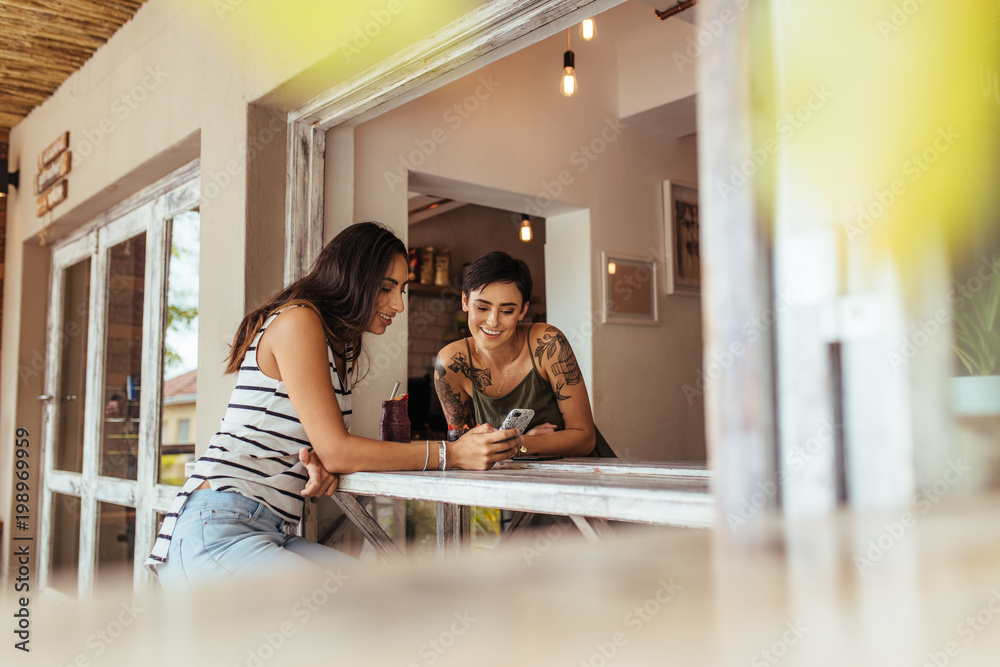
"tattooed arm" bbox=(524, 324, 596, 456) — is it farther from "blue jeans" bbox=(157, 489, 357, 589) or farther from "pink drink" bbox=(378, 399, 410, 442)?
"blue jeans" bbox=(157, 489, 357, 589)

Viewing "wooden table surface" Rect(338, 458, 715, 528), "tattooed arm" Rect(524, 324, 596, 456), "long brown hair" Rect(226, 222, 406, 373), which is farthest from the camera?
"tattooed arm" Rect(524, 324, 596, 456)

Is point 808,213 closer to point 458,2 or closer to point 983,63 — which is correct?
point 983,63

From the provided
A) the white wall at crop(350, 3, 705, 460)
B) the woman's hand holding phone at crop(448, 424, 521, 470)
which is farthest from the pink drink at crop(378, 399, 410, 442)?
the white wall at crop(350, 3, 705, 460)

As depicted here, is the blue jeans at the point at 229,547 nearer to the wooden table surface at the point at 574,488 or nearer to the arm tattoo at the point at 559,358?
the wooden table surface at the point at 574,488

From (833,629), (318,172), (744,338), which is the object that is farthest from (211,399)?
A: (833,629)

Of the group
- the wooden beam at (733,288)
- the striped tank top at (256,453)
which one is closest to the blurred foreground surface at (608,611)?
the wooden beam at (733,288)

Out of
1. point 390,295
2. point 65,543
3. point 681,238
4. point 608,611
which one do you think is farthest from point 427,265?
point 608,611

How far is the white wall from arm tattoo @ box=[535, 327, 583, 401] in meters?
0.71

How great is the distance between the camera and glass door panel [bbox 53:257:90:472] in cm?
404

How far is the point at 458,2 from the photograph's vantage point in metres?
2.00

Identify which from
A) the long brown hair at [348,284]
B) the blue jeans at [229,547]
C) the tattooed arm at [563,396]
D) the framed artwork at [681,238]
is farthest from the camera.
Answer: the framed artwork at [681,238]

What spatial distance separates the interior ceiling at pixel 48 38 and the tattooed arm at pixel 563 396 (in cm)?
229

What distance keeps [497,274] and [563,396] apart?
492 mm

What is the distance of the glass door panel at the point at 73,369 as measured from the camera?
4035 mm
